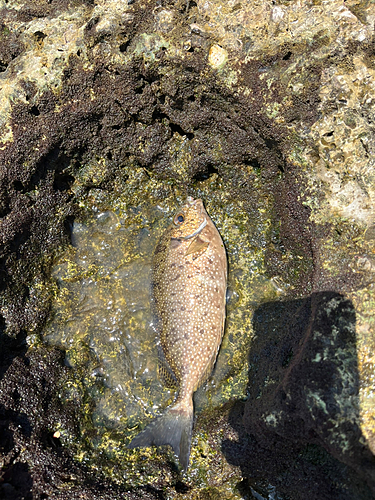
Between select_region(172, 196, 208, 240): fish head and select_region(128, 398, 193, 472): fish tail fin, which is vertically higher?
select_region(172, 196, 208, 240): fish head

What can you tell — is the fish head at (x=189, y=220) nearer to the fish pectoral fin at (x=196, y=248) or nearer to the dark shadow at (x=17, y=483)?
the fish pectoral fin at (x=196, y=248)

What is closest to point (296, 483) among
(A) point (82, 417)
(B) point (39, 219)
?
(A) point (82, 417)

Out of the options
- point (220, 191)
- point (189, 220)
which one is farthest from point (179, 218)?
point (220, 191)

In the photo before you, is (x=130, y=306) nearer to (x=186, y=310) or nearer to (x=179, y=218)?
(x=186, y=310)

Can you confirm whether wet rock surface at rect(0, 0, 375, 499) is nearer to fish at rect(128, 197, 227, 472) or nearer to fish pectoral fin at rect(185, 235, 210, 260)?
fish at rect(128, 197, 227, 472)

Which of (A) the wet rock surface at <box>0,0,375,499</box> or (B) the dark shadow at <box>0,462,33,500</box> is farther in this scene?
(A) the wet rock surface at <box>0,0,375,499</box>

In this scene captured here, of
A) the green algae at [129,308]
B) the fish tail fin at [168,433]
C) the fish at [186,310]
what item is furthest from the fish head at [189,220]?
the fish tail fin at [168,433]

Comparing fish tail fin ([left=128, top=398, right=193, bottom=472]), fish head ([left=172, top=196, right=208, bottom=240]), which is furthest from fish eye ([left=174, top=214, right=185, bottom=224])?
fish tail fin ([left=128, top=398, right=193, bottom=472])
